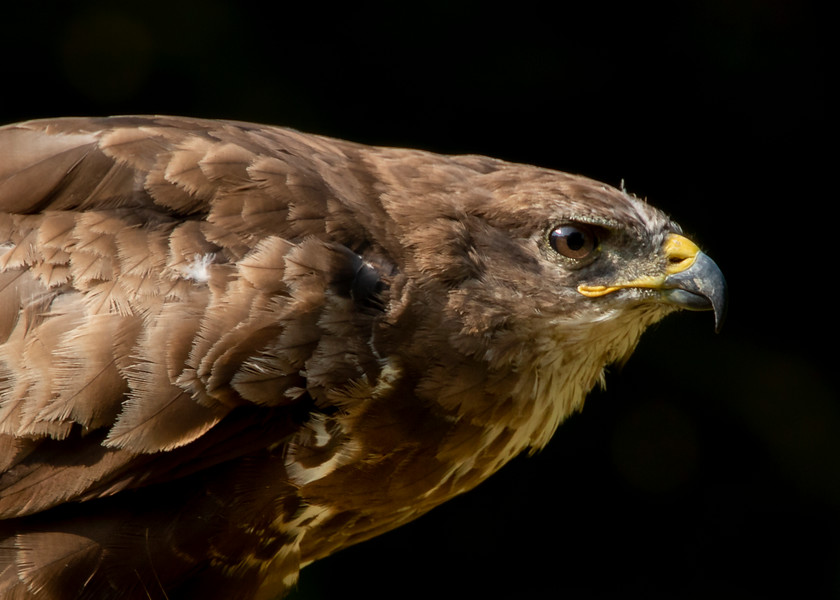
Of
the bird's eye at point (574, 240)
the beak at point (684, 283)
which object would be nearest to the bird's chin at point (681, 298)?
the beak at point (684, 283)

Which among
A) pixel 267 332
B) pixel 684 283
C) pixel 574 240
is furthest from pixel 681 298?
pixel 267 332

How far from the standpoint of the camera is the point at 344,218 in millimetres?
2699

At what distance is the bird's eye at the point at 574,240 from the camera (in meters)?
2.83

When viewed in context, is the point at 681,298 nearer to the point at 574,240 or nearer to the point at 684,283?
the point at 684,283

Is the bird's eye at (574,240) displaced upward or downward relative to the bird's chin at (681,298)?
upward

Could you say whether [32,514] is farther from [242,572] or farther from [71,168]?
[71,168]

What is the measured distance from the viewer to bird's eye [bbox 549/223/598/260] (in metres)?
2.83

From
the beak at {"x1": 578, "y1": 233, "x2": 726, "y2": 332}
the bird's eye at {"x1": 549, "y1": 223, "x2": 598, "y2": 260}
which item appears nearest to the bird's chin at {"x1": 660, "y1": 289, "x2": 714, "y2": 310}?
the beak at {"x1": 578, "y1": 233, "x2": 726, "y2": 332}

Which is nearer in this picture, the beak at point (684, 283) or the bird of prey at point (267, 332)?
the bird of prey at point (267, 332)

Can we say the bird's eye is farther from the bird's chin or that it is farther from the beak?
the bird's chin

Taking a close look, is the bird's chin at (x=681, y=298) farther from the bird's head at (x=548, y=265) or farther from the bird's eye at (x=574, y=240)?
the bird's eye at (x=574, y=240)

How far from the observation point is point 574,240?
2.84m

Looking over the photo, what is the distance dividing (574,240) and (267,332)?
90cm

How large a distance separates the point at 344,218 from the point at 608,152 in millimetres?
2438
